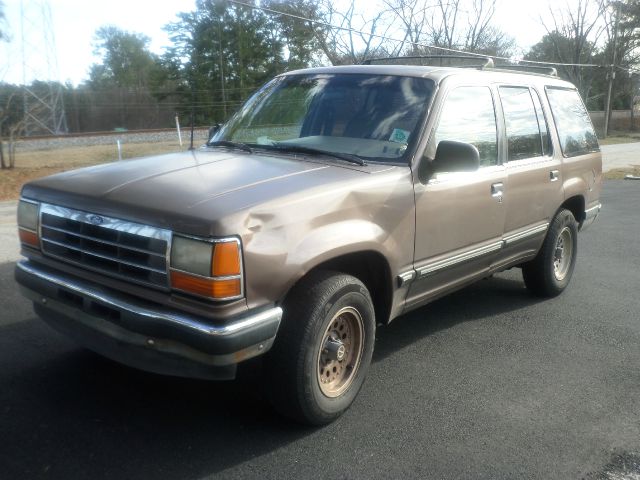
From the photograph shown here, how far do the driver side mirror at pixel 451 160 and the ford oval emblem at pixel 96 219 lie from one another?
1.91 meters

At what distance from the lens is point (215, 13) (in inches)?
1805

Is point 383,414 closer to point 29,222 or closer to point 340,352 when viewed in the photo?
point 340,352

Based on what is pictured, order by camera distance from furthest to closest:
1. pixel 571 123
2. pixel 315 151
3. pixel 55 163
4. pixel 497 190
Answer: pixel 55 163
pixel 571 123
pixel 497 190
pixel 315 151

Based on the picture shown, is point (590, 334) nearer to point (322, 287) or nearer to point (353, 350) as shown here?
point (353, 350)

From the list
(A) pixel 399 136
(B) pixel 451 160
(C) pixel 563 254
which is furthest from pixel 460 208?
(C) pixel 563 254

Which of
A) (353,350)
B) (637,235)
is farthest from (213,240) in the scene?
(637,235)

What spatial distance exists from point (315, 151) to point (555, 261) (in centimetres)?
318

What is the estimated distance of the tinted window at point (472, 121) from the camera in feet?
14.3

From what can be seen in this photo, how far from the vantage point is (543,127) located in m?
5.59

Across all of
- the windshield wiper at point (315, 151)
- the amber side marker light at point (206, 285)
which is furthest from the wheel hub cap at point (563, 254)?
the amber side marker light at point (206, 285)

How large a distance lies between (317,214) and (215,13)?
45972 millimetres

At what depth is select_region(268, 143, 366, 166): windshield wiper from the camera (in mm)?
3965

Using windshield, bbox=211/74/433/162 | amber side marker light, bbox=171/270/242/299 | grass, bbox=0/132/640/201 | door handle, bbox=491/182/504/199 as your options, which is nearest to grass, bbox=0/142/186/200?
grass, bbox=0/132/640/201

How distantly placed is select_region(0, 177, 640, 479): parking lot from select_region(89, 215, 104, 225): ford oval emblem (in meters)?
1.11
